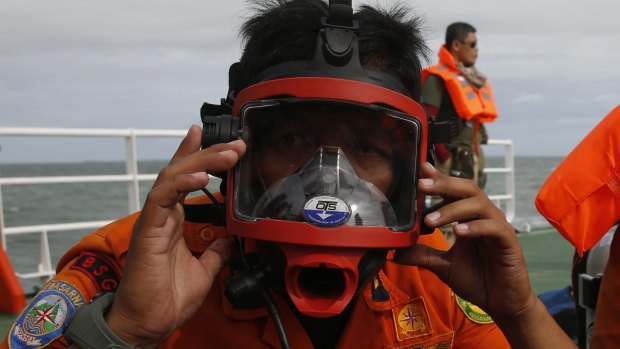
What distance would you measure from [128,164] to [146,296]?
489 cm

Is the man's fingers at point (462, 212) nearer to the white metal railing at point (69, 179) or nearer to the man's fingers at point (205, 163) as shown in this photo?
the man's fingers at point (205, 163)

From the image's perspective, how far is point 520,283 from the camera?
5.61 feet

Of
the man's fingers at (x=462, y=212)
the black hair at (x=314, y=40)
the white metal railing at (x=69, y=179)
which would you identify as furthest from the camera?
the white metal railing at (x=69, y=179)

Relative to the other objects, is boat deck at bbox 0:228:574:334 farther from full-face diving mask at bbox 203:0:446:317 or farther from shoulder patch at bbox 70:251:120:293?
full-face diving mask at bbox 203:0:446:317

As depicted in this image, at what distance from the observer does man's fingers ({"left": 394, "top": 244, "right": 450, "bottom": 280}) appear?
1.72 m

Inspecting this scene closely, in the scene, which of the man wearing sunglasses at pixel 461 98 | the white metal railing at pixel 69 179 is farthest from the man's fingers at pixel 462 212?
the man wearing sunglasses at pixel 461 98

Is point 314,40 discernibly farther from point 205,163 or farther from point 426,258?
point 426,258

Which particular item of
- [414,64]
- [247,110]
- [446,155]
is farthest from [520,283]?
[446,155]

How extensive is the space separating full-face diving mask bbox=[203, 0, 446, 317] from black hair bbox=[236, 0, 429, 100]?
62 millimetres

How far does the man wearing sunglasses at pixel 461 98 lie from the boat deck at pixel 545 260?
0.88m

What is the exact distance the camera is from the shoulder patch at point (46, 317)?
1.65 m

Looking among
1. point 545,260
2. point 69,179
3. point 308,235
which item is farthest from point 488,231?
Answer: point 545,260

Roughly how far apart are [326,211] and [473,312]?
0.64m

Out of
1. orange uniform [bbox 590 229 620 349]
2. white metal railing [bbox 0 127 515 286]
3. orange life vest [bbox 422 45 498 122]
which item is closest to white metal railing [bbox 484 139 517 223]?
orange life vest [bbox 422 45 498 122]
